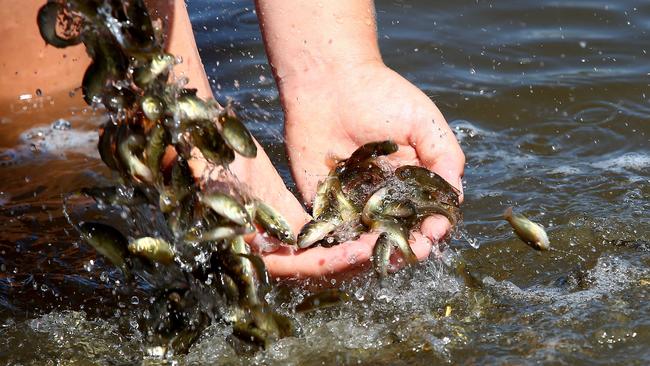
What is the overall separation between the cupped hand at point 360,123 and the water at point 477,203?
41 cm

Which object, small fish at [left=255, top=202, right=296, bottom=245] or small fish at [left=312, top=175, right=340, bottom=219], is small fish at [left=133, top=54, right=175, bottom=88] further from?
small fish at [left=312, top=175, right=340, bottom=219]

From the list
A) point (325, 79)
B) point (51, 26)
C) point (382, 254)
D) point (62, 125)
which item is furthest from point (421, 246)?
point (62, 125)

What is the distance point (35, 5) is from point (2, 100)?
2.10 feet

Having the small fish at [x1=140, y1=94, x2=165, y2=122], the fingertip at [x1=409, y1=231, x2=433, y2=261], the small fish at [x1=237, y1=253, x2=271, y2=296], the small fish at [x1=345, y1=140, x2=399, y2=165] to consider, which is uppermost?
the small fish at [x1=140, y1=94, x2=165, y2=122]

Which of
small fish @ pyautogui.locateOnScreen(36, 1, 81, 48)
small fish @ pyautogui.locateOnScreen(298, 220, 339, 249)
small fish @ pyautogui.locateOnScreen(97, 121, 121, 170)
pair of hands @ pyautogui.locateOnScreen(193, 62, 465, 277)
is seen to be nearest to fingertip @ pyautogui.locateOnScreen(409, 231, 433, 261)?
pair of hands @ pyautogui.locateOnScreen(193, 62, 465, 277)

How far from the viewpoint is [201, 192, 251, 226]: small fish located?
306cm

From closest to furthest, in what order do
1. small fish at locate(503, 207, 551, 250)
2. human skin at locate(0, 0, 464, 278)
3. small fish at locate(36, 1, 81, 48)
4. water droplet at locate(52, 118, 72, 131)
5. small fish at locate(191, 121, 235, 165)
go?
small fish at locate(36, 1, 81, 48)
small fish at locate(191, 121, 235, 165)
small fish at locate(503, 207, 551, 250)
human skin at locate(0, 0, 464, 278)
water droplet at locate(52, 118, 72, 131)

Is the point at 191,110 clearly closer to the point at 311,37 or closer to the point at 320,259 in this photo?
the point at 320,259

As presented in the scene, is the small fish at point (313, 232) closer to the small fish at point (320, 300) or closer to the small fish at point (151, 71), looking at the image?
the small fish at point (320, 300)

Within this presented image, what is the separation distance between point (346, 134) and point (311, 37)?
42 centimetres

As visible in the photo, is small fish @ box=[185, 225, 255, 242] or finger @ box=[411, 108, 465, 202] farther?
finger @ box=[411, 108, 465, 202]

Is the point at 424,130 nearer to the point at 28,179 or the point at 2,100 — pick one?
the point at 28,179

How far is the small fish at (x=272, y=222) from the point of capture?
3352mm

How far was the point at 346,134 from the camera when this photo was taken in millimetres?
4023
